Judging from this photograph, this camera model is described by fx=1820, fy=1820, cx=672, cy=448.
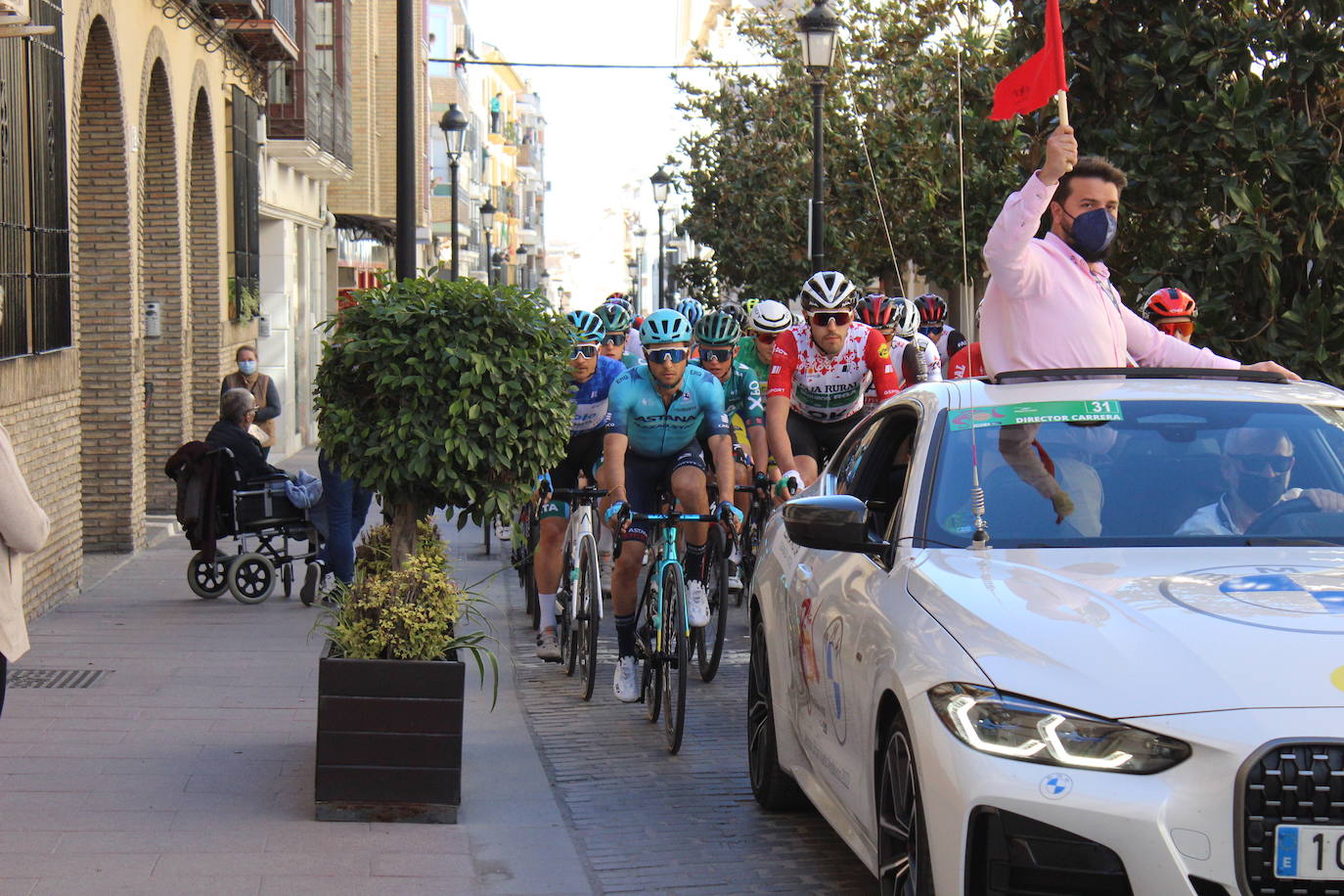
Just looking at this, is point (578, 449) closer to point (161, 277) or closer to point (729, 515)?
point (729, 515)

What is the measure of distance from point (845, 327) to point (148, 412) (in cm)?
1021

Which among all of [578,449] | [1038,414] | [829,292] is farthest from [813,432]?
[1038,414]

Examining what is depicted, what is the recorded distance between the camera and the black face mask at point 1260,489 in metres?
5.25

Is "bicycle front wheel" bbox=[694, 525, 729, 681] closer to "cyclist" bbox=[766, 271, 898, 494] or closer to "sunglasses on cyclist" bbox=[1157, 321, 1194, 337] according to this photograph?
"cyclist" bbox=[766, 271, 898, 494]

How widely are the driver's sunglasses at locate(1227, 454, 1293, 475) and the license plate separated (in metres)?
1.72

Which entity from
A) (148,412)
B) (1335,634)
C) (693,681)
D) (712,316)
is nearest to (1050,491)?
(1335,634)

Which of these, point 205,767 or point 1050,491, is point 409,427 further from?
point 1050,491

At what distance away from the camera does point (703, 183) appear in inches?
1259

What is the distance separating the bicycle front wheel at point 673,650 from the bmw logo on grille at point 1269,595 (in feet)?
12.0

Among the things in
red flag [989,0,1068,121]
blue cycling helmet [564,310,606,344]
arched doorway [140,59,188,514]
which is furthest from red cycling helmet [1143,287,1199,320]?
arched doorway [140,59,188,514]

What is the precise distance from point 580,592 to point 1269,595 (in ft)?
18.5

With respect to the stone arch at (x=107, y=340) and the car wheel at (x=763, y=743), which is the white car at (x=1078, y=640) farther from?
the stone arch at (x=107, y=340)

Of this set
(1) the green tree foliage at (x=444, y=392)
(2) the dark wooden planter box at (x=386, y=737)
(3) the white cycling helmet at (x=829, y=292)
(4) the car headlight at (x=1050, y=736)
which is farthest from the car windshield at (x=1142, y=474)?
(3) the white cycling helmet at (x=829, y=292)

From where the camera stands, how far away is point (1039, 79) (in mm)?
7742
